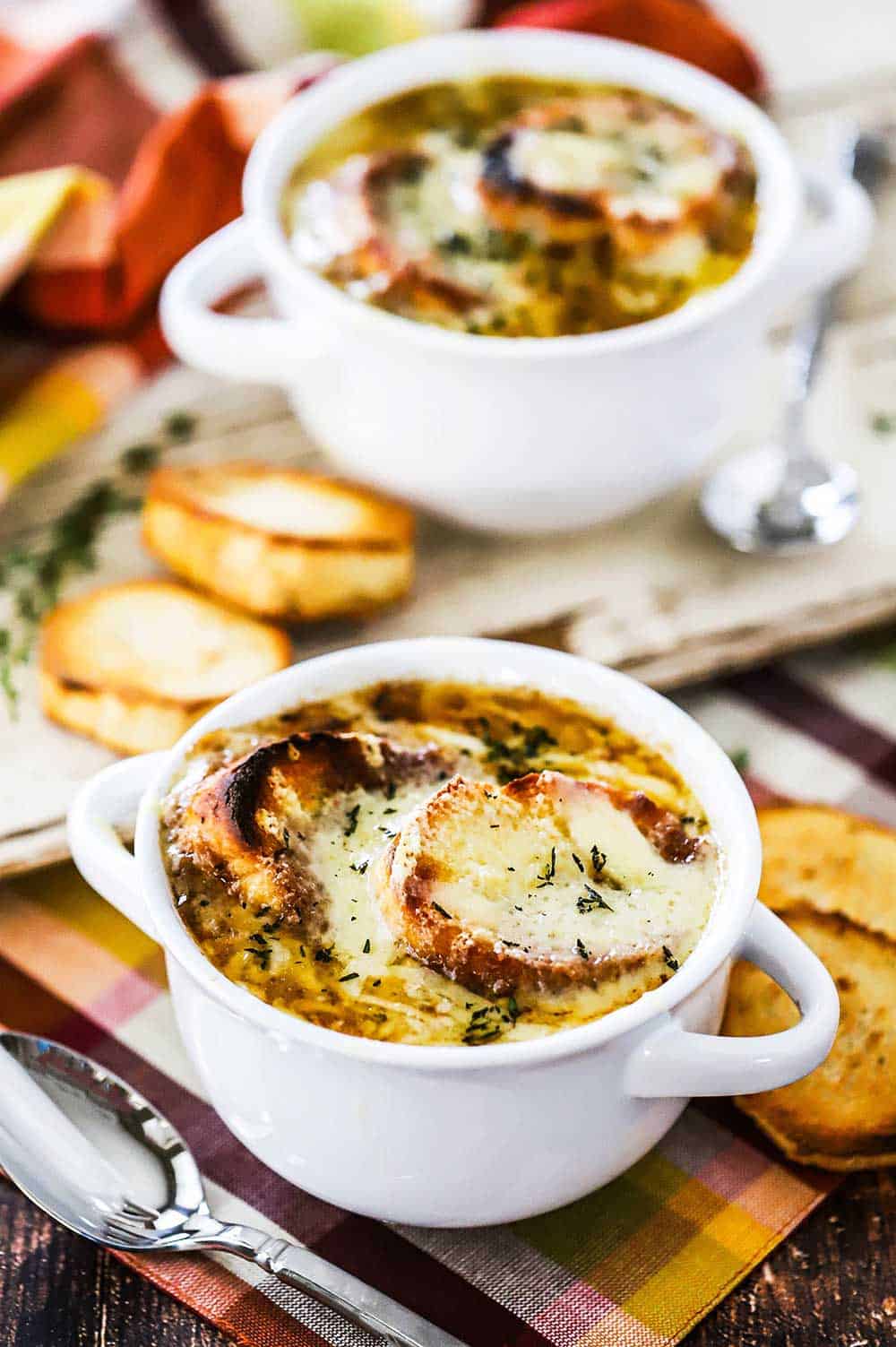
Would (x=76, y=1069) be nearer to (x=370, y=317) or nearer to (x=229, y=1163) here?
(x=229, y=1163)

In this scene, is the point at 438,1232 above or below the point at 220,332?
below

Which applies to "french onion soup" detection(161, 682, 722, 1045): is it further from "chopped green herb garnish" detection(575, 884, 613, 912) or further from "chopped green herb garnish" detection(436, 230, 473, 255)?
"chopped green herb garnish" detection(436, 230, 473, 255)

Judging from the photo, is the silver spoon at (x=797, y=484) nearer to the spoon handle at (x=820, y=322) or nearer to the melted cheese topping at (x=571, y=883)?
the spoon handle at (x=820, y=322)

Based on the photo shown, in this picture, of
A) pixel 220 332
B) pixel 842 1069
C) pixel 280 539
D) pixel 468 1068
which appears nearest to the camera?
pixel 468 1068

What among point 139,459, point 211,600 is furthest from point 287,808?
point 139,459

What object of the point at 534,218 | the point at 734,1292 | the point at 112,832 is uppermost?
the point at 112,832

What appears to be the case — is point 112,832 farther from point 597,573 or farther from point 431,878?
point 597,573
